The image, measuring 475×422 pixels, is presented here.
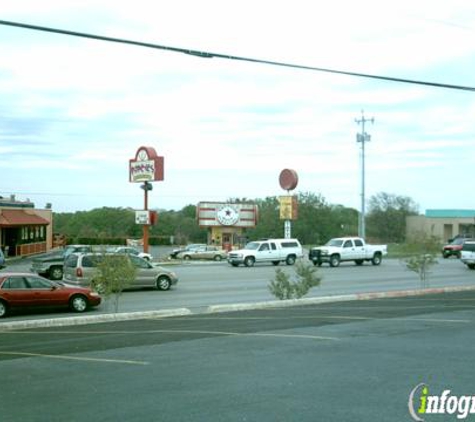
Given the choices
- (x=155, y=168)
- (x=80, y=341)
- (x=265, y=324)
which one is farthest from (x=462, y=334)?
(x=155, y=168)

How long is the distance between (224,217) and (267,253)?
26338 millimetres

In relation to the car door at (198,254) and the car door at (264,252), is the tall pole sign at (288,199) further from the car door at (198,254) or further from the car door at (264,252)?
the car door at (264,252)

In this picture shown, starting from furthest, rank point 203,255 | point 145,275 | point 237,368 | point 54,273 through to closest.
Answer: point 203,255
point 54,273
point 145,275
point 237,368

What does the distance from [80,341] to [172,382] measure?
14.0 feet

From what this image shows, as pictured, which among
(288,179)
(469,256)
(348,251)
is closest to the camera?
(469,256)

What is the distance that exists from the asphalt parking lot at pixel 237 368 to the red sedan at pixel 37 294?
16.5 feet

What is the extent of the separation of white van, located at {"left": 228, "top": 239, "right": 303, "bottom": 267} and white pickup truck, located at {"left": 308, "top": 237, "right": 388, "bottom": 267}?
6.03 ft

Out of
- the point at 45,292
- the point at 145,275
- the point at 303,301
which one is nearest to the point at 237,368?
the point at 303,301

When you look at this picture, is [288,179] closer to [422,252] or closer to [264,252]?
[264,252]

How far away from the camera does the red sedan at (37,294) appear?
61.1 feet

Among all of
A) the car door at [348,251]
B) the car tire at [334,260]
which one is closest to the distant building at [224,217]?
the car door at [348,251]

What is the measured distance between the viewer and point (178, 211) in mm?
146625

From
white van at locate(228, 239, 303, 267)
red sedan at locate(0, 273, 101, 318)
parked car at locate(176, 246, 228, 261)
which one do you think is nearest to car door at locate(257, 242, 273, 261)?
white van at locate(228, 239, 303, 267)

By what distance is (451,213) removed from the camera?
11844cm
